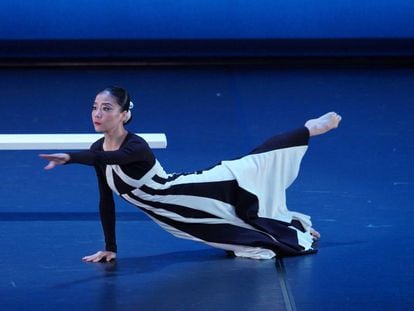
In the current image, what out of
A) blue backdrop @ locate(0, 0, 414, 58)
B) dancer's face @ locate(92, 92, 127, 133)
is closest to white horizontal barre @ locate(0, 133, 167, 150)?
dancer's face @ locate(92, 92, 127, 133)

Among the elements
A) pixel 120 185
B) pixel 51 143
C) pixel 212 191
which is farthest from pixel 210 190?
pixel 51 143

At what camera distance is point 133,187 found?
336 cm

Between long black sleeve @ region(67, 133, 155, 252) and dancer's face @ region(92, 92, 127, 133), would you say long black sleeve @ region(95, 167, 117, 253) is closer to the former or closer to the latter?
long black sleeve @ region(67, 133, 155, 252)

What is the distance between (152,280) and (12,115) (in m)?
2.62

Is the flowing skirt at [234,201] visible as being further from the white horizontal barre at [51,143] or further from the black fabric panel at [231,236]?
the white horizontal barre at [51,143]

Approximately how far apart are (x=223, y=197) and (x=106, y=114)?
1.67 feet

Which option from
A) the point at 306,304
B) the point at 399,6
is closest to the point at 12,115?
the point at 399,6

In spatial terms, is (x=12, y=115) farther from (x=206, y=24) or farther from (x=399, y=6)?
(x=399, y=6)

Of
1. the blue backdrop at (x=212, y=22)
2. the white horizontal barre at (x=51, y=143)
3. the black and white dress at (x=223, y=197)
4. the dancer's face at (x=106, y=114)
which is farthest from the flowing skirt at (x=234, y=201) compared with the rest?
the blue backdrop at (x=212, y=22)

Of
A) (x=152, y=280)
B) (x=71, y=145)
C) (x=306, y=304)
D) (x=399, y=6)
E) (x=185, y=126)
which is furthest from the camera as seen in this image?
(x=399, y=6)

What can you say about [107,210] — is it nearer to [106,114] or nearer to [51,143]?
[106,114]

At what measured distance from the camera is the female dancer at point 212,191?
334 centimetres

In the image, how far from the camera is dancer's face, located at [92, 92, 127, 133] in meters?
3.30

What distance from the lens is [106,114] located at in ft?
10.8
